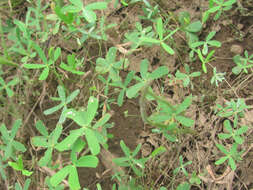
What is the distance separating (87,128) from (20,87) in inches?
39.6

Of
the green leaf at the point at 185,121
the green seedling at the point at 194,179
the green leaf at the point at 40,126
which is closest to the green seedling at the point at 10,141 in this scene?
the green leaf at the point at 40,126

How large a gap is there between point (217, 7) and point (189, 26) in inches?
9.4

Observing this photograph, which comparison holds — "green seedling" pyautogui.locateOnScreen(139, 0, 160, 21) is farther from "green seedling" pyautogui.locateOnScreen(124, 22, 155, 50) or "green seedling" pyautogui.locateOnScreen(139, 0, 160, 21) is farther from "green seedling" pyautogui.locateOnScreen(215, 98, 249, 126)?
"green seedling" pyautogui.locateOnScreen(215, 98, 249, 126)

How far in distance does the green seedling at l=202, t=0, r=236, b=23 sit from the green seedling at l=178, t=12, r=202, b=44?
0.10 m

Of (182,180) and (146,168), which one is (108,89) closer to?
(146,168)

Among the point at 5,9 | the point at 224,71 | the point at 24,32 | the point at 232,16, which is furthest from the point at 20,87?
the point at 232,16

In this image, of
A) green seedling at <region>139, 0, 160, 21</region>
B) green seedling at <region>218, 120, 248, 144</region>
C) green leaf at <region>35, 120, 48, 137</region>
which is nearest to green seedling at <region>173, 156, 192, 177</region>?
green seedling at <region>218, 120, 248, 144</region>

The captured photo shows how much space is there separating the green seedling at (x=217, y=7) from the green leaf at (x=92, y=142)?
3.90 ft

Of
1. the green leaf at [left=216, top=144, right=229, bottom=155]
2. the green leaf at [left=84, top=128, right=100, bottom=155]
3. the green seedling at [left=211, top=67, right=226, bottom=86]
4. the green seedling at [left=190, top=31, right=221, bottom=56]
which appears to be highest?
the green seedling at [left=190, top=31, right=221, bottom=56]

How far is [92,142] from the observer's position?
147 centimetres

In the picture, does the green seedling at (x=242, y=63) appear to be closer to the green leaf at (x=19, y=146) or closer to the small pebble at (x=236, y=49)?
the small pebble at (x=236, y=49)

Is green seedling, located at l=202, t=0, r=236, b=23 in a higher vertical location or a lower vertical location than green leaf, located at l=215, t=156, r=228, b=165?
higher

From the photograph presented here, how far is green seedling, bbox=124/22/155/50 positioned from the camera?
182 centimetres

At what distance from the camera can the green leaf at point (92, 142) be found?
4.78ft
